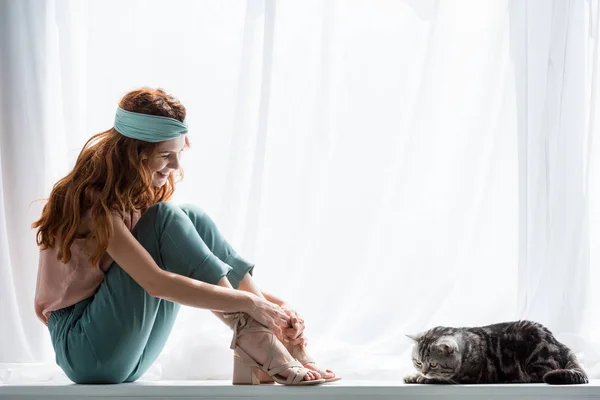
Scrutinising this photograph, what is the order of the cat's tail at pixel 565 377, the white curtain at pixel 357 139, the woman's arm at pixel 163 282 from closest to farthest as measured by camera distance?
the woman's arm at pixel 163 282 < the cat's tail at pixel 565 377 < the white curtain at pixel 357 139

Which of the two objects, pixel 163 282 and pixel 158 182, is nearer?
pixel 163 282

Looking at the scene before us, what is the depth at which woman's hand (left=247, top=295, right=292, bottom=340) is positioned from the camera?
5.10 feet

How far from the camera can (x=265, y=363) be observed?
61.3 inches

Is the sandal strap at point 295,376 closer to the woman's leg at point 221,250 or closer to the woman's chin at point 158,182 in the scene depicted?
the woman's leg at point 221,250

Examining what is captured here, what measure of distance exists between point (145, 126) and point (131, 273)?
1.11 feet

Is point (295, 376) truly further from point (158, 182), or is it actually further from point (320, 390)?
point (158, 182)

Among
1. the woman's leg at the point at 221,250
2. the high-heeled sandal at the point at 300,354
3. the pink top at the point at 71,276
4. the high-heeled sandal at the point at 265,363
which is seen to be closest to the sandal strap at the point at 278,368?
the high-heeled sandal at the point at 265,363

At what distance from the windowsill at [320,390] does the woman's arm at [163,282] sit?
0.19m

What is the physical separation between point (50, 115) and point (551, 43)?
5.04 ft

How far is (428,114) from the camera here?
2.15 m

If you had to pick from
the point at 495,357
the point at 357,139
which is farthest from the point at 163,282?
the point at 357,139

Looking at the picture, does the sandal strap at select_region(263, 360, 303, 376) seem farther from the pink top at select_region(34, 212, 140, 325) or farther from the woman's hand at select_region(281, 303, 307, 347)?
the pink top at select_region(34, 212, 140, 325)

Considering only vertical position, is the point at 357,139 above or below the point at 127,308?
above

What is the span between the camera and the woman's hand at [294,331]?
5.40 feet
